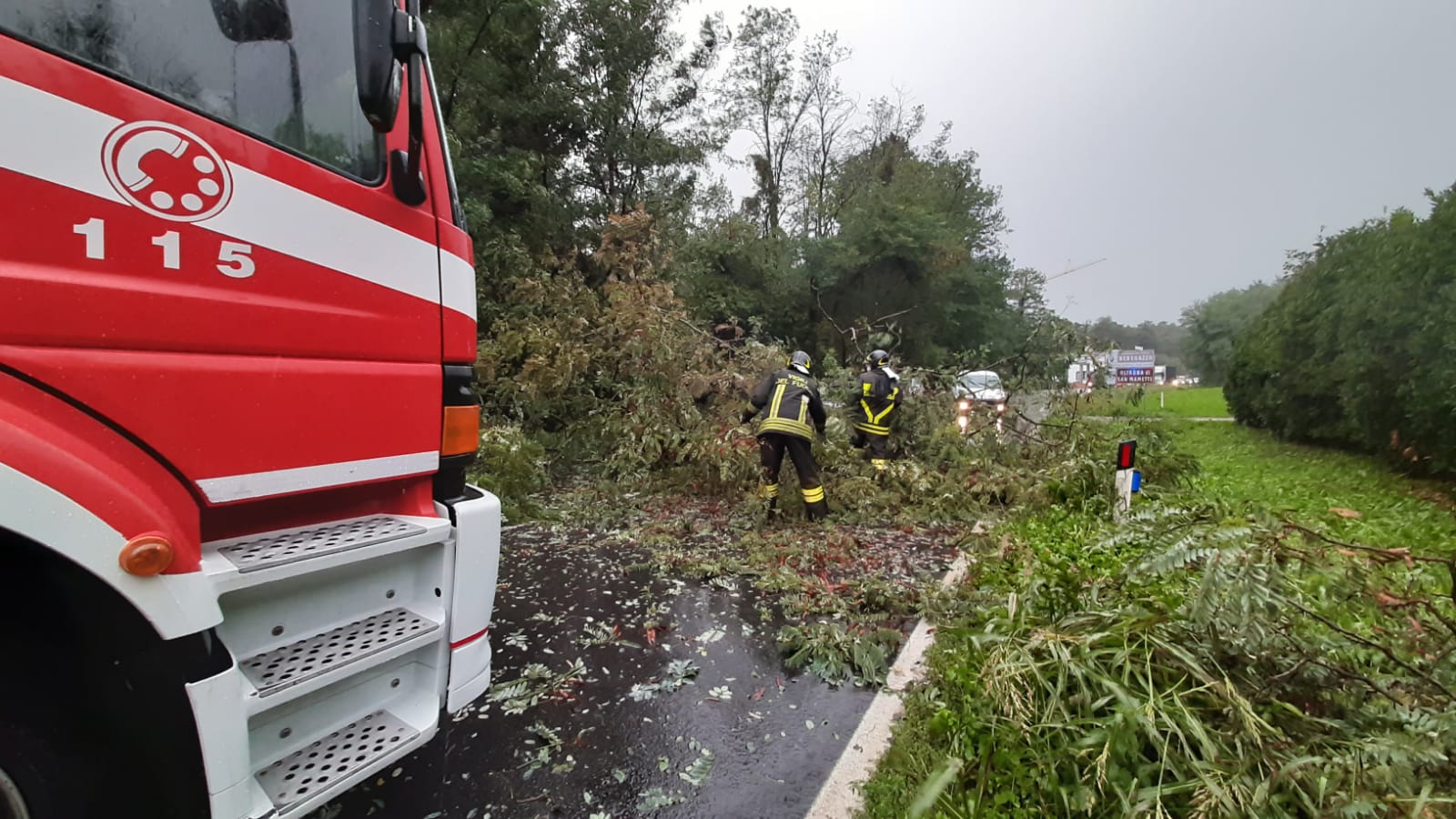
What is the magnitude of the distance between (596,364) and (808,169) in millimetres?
19819

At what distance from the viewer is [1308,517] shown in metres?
4.86

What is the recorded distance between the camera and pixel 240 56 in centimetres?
165

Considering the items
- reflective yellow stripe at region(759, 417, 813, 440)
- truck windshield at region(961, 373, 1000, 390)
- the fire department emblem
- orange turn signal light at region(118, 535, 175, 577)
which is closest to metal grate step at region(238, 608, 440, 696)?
orange turn signal light at region(118, 535, 175, 577)

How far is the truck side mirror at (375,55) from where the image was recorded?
159cm

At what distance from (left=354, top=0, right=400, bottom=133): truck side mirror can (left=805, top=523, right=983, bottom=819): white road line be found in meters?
2.60

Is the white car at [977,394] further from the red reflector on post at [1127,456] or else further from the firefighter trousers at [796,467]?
the red reflector on post at [1127,456]

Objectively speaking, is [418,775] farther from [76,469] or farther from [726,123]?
[726,123]

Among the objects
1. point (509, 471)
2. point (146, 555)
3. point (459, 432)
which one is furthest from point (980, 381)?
point (146, 555)

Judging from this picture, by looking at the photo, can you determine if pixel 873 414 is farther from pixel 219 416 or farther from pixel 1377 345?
pixel 219 416

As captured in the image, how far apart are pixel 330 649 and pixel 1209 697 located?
2.74m

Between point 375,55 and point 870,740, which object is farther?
point 870,740

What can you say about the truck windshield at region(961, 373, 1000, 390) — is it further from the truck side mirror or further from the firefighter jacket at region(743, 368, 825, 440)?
the truck side mirror

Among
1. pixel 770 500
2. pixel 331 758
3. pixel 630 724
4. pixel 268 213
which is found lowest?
pixel 630 724

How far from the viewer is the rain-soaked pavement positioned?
7.30ft
